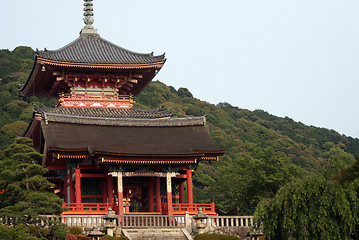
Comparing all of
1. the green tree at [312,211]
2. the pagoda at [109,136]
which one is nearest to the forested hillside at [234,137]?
the pagoda at [109,136]

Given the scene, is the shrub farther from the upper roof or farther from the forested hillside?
the upper roof

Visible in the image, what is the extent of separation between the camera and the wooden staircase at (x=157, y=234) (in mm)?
30844

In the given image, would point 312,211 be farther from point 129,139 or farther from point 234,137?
point 234,137

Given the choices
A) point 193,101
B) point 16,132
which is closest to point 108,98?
point 16,132

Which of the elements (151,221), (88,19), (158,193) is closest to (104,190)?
(158,193)

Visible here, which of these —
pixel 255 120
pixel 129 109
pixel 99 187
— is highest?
pixel 255 120

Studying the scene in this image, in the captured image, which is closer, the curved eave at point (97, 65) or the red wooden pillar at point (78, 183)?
the red wooden pillar at point (78, 183)

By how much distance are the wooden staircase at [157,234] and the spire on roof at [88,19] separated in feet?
62.3

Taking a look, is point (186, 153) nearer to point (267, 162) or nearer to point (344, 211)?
point (267, 162)

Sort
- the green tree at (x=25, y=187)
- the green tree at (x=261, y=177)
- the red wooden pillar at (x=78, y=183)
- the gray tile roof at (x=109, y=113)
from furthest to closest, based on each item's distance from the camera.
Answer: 1. the green tree at (x=261, y=177)
2. the gray tile roof at (x=109, y=113)
3. the red wooden pillar at (x=78, y=183)
4. the green tree at (x=25, y=187)

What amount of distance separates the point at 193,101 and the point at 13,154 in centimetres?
8342

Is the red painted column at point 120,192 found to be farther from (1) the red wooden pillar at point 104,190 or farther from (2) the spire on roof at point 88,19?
(2) the spire on roof at point 88,19

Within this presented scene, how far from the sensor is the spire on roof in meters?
45.8

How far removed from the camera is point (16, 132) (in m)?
80.7
